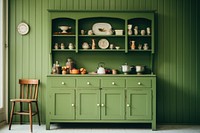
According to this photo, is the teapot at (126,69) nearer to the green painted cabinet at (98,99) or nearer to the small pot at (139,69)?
the small pot at (139,69)

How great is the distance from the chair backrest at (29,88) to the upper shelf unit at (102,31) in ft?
2.42

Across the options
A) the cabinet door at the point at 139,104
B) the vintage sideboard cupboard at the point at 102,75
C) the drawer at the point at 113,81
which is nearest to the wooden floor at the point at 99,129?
the vintage sideboard cupboard at the point at 102,75

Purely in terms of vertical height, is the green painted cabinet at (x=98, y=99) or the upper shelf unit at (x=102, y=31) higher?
the upper shelf unit at (x=102, y=31)

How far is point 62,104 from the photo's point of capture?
246 inches

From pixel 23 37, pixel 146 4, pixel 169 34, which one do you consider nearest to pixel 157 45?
pixel 169 34

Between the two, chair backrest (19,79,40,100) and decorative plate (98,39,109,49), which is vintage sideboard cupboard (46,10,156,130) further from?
chair backrest (19,79,40,100)

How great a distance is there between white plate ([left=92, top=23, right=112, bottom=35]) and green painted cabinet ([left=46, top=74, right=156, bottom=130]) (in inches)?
38.5

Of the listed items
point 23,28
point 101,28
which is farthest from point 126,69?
point 23,28

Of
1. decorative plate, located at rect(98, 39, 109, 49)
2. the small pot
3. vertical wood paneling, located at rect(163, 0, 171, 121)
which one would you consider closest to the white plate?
decorative plate, located at rect(98, 39, 109, 49)

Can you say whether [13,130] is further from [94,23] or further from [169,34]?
[169,34]

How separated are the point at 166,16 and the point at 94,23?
1401 millimetres

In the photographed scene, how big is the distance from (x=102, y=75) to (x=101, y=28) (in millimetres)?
1033

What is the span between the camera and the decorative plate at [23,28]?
679 cm

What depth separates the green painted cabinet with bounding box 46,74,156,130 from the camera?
6238 millimetres
